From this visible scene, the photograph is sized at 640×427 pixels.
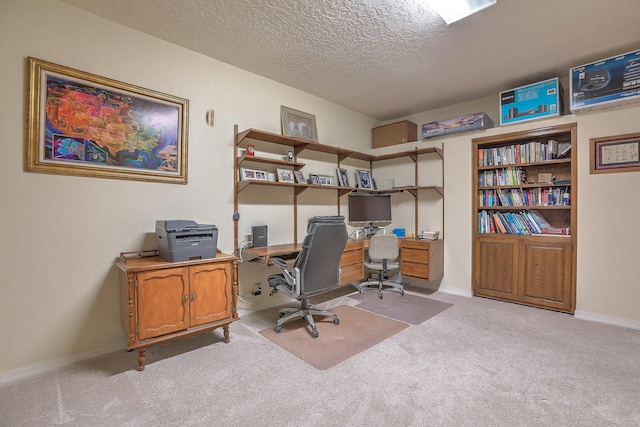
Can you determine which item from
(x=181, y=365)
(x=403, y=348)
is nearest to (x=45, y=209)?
(x=181, y=365)

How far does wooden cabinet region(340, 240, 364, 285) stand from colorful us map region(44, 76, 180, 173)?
2270mm

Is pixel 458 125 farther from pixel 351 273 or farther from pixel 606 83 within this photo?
pixel 351 273

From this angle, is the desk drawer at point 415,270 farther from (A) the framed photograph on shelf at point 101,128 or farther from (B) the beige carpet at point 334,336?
(A) the framed photograph on shelf at point 101,128

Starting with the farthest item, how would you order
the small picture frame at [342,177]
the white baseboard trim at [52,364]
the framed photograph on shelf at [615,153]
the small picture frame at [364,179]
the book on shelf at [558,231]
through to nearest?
the small picture frame at [364,179] < the small picture frame at [342,177] < the book on shelf at [558,231] < the framed photograph on shelf at [615,153] < the white baseboard trim at [52,364]

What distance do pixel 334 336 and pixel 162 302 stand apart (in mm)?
1546

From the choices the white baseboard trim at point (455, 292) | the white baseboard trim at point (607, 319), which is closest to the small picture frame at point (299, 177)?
the white baseboard trim at point (455, 292)

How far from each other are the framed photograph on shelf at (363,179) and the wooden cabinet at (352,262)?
111 cm

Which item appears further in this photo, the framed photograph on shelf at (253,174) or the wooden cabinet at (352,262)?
the wooden cabinet at (352,262)

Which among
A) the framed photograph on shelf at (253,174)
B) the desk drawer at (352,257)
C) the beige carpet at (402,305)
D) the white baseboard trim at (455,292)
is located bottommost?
the beige carpet at (402,305)

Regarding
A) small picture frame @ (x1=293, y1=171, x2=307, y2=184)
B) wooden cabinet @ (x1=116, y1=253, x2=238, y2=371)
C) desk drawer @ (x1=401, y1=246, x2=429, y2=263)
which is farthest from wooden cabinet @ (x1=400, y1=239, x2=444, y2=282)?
wooden cabinet @ (x1=116, y1=253, x2=238, y2=371)

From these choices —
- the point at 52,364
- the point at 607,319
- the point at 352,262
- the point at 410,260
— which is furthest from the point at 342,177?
the point at 52,364

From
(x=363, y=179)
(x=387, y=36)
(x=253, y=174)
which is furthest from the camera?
(x=363, y=179)

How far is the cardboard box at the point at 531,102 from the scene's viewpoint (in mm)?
3277

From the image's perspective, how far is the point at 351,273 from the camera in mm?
3848
